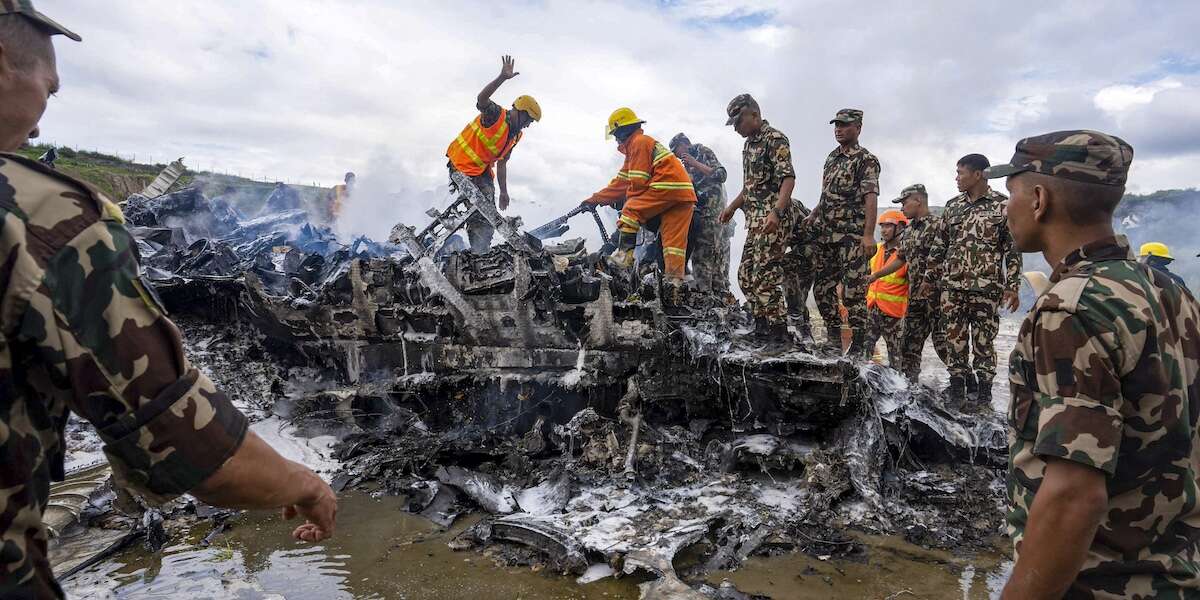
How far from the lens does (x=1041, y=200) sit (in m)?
1.38

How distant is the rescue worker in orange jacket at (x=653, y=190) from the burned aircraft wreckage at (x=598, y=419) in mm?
618

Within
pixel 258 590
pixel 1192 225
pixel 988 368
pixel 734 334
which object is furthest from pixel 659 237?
pixel 1192 225

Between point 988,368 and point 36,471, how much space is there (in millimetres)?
5933

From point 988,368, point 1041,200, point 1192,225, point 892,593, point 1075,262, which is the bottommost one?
point 892,593

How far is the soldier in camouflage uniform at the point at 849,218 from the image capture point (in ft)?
17.3

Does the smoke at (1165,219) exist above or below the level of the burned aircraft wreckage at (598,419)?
above

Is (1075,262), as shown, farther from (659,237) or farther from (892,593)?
(659,237)

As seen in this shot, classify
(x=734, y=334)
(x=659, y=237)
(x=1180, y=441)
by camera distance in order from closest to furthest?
(x=1180, y=441) < (x=734, y=334) < (x=659, y=237)

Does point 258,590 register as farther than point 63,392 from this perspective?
Yes

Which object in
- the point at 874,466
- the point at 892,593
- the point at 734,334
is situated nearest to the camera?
the point at 892,593

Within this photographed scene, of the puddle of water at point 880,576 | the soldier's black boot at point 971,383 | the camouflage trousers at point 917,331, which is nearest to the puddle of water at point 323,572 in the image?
the puddle of water at point 880,576

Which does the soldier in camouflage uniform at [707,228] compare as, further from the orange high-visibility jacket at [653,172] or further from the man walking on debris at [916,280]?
the man walking on debris at [916,280]

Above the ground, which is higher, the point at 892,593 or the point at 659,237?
the point at 659,237

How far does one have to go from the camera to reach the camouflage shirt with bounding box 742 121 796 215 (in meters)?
5.34
